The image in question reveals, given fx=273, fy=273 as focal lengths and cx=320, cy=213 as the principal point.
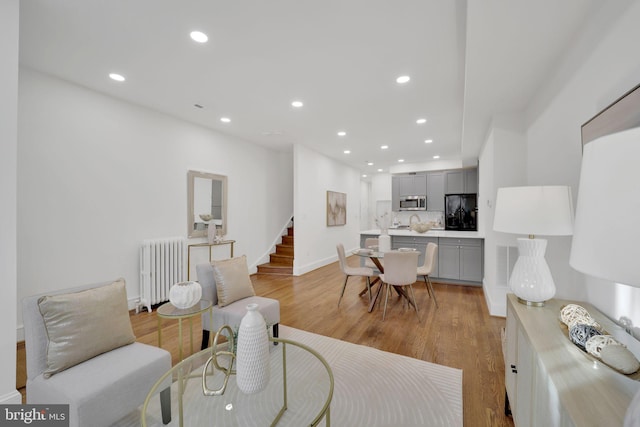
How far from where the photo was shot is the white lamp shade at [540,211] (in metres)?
1.63

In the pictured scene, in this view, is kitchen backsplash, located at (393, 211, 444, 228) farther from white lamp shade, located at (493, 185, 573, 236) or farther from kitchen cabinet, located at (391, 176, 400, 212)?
white lamp shade, located at (493, 185, 573, 236)

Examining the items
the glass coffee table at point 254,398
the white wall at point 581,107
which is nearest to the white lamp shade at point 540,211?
the white wall at point 581,107

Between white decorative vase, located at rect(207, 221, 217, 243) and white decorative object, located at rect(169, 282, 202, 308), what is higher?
white decorative vase, located at rect(207, 221, 217, 243)

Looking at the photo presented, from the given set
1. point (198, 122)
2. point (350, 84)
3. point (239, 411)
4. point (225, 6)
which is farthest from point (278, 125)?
point (239, 411)

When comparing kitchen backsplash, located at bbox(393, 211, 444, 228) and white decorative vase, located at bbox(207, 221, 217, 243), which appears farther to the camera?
kitchen backsplash, located at bbox(393, 211, 444, 228)

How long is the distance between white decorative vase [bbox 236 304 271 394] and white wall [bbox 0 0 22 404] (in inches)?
67.5

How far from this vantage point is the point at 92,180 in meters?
3.28

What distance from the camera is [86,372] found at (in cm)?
146

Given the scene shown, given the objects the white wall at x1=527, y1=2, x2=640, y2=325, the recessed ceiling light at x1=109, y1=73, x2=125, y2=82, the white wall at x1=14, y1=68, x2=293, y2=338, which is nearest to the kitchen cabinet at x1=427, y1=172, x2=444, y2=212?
the white wall at x1=527, y1=2, x2=640, y2=325

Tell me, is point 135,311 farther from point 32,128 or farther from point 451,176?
point 451,176

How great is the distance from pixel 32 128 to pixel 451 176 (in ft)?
25.6

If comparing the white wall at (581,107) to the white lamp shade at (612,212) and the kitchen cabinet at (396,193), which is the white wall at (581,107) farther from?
the kitchen cabinet at (396,193)

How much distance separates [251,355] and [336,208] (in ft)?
20.5

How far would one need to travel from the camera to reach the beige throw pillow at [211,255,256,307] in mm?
2496
